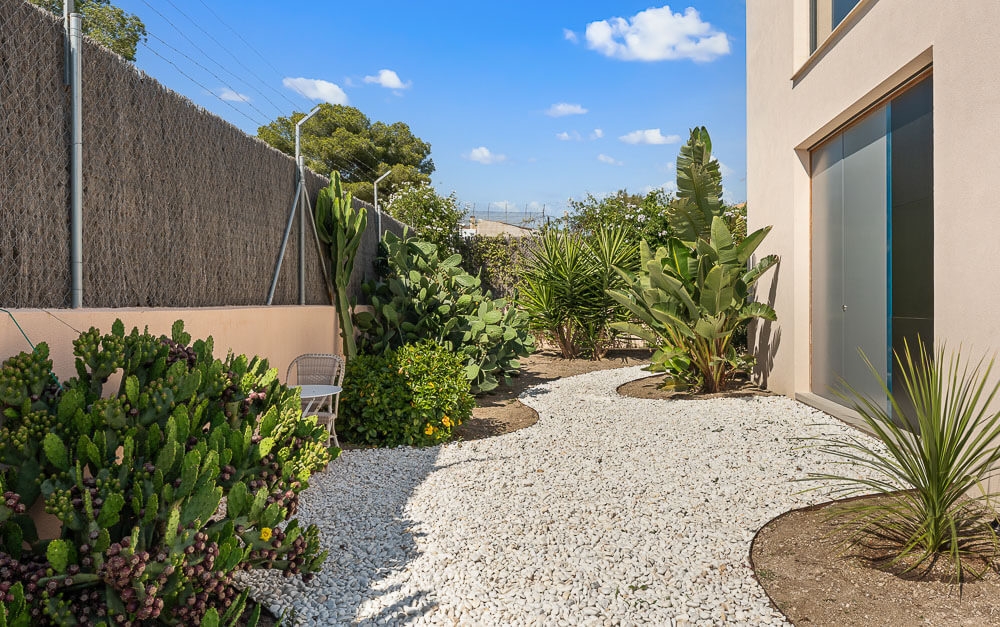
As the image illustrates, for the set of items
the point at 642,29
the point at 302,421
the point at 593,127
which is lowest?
the point at 302,421

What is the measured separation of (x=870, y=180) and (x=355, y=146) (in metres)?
21.5

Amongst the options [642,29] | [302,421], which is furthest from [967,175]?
[642,29]

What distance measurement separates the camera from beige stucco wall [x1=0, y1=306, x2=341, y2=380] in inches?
98.0

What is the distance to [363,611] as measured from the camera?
250 cm

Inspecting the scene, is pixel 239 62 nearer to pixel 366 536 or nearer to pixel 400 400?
pixel 400 400

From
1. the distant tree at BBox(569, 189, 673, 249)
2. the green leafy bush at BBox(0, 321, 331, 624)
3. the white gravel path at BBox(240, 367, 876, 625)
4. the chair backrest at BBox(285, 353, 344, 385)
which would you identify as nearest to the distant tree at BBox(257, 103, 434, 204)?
the distant tree at BBox(569, 189, 673, 249)

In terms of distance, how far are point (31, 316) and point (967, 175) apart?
15.4 feet

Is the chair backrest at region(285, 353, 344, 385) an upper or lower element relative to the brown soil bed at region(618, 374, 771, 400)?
upper

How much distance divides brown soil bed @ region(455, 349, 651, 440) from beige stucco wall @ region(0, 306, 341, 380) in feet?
5.60

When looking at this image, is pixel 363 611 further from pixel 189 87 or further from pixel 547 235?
pixel 547 235

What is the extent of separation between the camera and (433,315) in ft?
22.8

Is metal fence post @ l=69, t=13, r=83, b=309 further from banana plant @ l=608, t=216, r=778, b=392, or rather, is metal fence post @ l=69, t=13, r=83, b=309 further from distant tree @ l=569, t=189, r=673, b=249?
distant tree @ l=569, t=189, r=673, b=249

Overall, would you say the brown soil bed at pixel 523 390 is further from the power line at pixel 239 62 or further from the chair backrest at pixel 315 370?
the power line at pixel 239 62

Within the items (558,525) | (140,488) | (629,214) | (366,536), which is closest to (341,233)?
(366,536)
